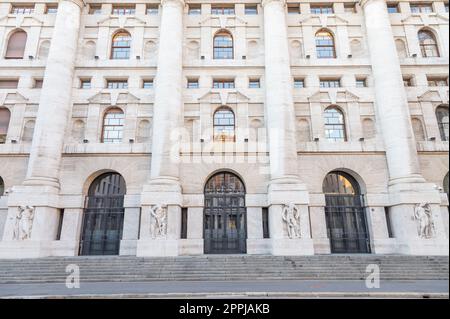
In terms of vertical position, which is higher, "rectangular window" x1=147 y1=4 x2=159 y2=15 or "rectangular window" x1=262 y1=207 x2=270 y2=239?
"rectangular window" x1=147 y1=4 x2=159 y2=15

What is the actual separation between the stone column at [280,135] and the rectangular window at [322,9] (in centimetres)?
315

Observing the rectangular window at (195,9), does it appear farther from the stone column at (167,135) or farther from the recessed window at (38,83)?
the recessed window at (38,83)

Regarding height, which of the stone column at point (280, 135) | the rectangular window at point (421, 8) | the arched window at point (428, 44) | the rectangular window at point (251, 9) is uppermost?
the rectangular window at point (251, 9)

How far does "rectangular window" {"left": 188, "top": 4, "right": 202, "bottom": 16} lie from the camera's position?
80.1 feet

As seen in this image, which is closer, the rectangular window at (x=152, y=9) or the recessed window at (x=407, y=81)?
the recessed window at (x=407, y=81)

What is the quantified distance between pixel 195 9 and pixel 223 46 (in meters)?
4.39

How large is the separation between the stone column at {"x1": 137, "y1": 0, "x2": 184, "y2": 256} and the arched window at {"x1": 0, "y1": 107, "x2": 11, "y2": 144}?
1095 centimetres

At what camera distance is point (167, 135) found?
19531 mm

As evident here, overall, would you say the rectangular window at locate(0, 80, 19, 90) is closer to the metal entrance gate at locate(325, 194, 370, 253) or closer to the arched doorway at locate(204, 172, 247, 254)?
the arched doorway at locate(204, 172, 247, 254)

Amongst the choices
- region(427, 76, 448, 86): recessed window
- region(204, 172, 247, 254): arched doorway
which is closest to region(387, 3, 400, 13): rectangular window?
region(427, 76, 448, 86): recessed window

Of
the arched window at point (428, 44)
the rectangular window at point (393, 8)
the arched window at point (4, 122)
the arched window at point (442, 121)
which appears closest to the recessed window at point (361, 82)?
the arched window at point (428, 44)

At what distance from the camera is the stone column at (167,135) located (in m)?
17.5

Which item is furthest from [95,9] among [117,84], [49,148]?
[49,148]
